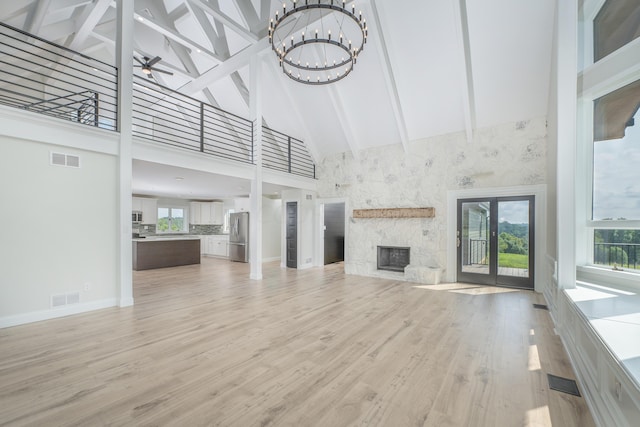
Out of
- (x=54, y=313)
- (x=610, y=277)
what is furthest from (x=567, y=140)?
(x=54, y=313)

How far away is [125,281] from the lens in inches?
Result: 168

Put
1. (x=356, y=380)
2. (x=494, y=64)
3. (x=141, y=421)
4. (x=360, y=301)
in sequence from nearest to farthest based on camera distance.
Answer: (x=141, y=421) < (x=356, y=380) < (x=360, y=301) < (x=494, y=64)

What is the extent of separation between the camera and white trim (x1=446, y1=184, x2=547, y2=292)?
535 cm

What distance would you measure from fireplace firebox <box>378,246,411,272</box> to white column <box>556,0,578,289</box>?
3.87 meters

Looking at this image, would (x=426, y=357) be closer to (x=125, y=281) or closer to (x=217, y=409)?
(x=217, y=409)

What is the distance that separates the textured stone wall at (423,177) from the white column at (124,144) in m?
5.11

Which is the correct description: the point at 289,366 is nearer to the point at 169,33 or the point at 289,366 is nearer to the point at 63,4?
the point at 169,33

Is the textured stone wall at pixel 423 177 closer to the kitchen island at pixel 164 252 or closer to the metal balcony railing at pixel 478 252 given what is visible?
the metal balcony railing at pixel 478 252

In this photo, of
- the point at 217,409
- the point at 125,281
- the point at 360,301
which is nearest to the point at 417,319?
the point at 360,301

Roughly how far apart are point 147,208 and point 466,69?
35.0 ft

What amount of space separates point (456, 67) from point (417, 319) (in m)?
4.72

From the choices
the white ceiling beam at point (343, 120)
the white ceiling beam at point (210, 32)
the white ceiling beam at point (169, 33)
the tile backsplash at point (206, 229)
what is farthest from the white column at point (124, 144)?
the tile backsplash at point (206, 229)

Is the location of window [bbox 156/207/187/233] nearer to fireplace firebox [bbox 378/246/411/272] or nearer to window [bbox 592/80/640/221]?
fireplace firebox [bbox 378/246/411/272]

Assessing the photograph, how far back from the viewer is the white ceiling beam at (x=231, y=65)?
6.30 metres
